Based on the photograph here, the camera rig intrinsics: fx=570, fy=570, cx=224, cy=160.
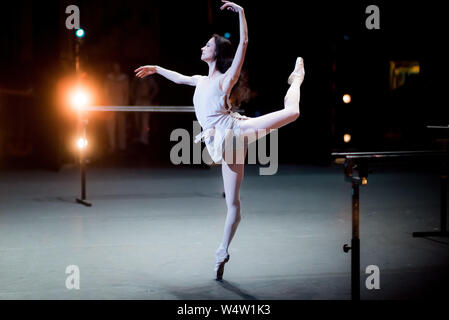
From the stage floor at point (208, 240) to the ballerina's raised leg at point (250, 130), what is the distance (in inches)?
8.7

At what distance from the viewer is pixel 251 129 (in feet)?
12.5

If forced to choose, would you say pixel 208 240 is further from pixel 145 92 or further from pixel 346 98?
pixel 145 92

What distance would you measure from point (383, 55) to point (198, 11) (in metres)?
4.38

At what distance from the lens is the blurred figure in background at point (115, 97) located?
15805mm

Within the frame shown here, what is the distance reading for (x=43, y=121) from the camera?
452 inches

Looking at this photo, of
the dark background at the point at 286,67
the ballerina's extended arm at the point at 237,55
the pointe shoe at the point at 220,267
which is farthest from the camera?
the dark background at the point at 286,67

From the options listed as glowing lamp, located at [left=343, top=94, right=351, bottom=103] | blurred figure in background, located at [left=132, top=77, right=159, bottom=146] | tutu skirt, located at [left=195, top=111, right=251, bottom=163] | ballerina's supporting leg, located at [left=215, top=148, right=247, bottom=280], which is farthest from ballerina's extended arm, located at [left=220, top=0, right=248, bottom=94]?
blurred figure in background, located at [left=132, top=77, right=159, bottom=146]

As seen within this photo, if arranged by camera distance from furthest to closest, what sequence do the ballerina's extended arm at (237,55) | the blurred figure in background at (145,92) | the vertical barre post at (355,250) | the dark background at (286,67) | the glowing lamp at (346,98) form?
the blurred figure in background at (145,92) < the glowing lamp at (346,98) < the dark background at (286,67) < the ballerina's extended arm at (237,55) < the vertical barre post at (355,250)

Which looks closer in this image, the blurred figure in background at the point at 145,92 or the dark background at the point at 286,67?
the dark background at the point at 286,67

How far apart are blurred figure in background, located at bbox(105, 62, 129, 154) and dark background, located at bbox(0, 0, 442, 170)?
2347mm

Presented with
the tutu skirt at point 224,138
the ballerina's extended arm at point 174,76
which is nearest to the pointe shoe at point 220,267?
the tutu skirt at point 224,138

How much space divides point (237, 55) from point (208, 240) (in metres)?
2.07

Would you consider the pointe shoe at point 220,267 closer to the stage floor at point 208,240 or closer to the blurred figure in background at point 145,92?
the stage floor at point 208,240

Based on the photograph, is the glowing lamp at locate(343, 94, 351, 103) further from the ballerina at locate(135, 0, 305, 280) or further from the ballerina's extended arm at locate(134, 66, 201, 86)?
the ballerina at locate(135, 0, 305, 280)
